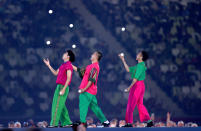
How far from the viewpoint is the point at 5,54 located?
12.8 metres

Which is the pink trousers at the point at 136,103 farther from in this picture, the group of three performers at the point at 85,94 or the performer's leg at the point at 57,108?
the performer's leg at the point at 57,108

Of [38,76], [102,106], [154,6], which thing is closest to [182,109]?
[102,106]

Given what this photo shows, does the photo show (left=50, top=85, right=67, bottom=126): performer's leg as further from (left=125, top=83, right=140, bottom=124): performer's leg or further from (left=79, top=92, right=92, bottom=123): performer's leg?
(left=125, top=83, right=140, bottom=124): performer's leg

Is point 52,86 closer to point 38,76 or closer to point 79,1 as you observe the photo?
point 38,76

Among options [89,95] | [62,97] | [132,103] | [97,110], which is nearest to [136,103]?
[132,103]

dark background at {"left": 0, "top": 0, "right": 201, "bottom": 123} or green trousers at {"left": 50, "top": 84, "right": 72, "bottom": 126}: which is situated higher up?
dark background at {"left": 0, "top": 0, "right": 201, "bottom": 123}

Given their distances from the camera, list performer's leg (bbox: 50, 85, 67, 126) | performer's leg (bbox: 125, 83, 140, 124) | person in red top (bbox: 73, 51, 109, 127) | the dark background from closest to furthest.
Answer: performer's leg (bbox: 50, 85, 67, 126) → person in red top (bbox: 73, 51, 109, 127) → performer's leg (bbox: 125, 83, 140, 124) → the dark background

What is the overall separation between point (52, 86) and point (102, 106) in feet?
5.34

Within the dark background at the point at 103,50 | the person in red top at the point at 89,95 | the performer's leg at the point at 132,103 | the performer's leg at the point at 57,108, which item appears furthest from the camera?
the dark background at the point at 103,50

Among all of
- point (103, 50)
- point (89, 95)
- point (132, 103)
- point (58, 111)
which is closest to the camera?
point (58, 111)

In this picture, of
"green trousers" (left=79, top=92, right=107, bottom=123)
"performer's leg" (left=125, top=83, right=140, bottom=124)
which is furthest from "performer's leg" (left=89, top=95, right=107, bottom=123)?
"performer's leg" (left=125, top=83, right=140, bottom=124)

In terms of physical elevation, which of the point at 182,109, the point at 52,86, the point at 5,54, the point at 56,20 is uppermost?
the point at 56,20

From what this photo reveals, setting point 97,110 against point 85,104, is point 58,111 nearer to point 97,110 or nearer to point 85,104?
point 85,104

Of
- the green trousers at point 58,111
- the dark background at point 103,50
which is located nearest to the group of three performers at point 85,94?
the green trousers at point 58,111
